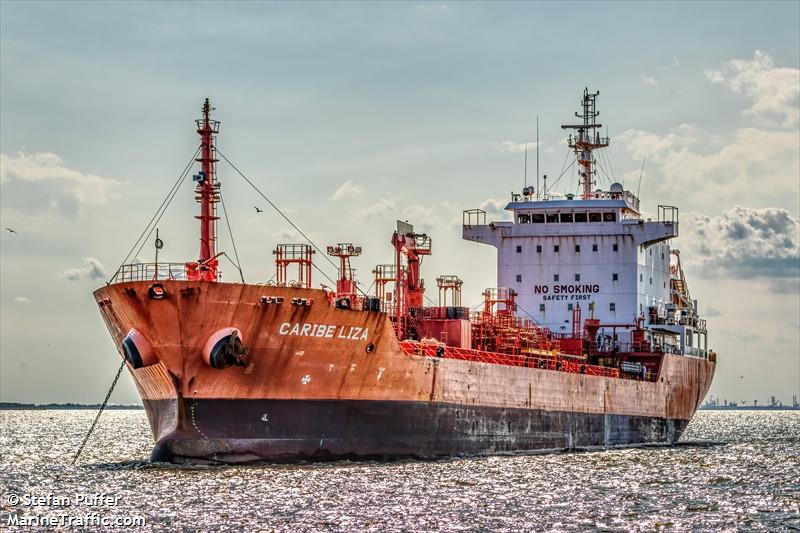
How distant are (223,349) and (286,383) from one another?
2175 mm

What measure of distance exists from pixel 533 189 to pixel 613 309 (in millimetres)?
6061

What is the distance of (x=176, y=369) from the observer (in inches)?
1172

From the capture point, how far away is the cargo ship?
29859 millimetres

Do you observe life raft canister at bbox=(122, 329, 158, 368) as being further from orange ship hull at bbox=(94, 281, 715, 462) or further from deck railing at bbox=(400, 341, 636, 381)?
deck railing at bbox=(400, 341, 636, 381)

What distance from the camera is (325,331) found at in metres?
31.1

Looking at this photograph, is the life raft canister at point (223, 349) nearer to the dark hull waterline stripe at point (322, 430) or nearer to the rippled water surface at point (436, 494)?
the dark hull waterline stripe at point (322, 430)

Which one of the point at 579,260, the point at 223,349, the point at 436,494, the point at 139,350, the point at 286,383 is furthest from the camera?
the point at 579,260

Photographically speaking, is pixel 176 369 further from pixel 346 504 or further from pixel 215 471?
pixel 346 504

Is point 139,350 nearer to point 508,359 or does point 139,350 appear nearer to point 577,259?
point 508,359

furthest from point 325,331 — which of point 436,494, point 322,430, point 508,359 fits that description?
point 508,359

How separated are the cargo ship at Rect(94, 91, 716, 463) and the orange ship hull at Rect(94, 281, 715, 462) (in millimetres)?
38

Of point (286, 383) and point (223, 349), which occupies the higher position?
point (223, 349)

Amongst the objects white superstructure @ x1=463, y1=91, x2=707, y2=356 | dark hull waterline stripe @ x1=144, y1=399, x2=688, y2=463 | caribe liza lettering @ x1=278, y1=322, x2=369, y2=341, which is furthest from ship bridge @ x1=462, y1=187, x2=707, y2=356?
caribe liza lettering @ x1=278, y1=322, x2=369, y2=341

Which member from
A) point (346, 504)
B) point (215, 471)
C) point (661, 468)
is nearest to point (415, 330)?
point (661, 468)
